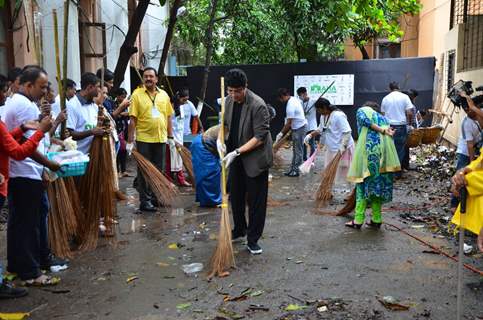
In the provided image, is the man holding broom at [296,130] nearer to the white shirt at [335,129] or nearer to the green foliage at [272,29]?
the white shirt at [335,129]

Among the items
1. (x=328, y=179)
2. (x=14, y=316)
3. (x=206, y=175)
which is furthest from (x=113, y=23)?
(x=14, y=316)

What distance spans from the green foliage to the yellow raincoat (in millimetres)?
10943

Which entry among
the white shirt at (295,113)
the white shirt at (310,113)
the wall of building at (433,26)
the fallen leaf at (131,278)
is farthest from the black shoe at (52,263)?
the wall of building at (433,26)

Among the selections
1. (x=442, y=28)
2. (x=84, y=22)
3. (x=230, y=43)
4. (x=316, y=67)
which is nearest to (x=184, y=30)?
(x=230, y=43)

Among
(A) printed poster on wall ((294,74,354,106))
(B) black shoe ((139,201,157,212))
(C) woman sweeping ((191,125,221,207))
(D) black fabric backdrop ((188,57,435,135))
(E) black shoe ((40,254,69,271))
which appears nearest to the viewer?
(E) black shoe ((40,254,69,271))

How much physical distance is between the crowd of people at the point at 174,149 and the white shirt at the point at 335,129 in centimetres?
1

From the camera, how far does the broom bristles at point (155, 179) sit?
658 centimetres

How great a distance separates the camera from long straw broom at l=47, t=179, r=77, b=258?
477cm

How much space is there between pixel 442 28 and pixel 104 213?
1292 cm

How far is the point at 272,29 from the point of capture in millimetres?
16156

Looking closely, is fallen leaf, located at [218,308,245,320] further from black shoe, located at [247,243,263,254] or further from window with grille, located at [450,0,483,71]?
window with grille, located at [450,0,483,71]

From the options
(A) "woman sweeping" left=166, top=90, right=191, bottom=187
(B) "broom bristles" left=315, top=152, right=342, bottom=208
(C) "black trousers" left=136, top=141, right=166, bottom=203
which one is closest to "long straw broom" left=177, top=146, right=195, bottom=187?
(A) "woman sweeping" left=166, top=90, right=191, bottom=187

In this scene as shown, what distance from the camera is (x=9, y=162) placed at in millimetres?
3973

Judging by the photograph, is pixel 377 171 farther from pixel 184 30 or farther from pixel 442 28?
pixel 184 30
